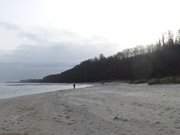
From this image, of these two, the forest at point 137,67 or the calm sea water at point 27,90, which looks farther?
the forest at point 137,67

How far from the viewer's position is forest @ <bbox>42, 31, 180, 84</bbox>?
74.0 m

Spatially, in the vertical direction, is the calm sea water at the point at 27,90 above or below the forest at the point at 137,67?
below

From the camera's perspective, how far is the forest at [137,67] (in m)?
74.0

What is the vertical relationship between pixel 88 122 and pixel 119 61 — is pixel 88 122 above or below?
below

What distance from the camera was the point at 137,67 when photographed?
101m

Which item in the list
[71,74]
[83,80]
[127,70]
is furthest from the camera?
[71,74]

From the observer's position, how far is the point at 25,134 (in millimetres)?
10938

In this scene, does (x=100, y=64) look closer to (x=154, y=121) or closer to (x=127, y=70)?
(x=127, y=70)

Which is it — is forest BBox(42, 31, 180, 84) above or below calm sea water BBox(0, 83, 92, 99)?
above

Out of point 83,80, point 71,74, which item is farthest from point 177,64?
point 71,74

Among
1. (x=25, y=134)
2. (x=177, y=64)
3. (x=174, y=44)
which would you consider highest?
(x=174, y=44)

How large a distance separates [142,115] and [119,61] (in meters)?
107

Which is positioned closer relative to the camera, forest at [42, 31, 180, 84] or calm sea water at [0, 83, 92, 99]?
calm sea water at [0, 83, 92, 99]

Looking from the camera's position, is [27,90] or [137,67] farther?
[137,67]
